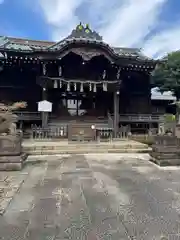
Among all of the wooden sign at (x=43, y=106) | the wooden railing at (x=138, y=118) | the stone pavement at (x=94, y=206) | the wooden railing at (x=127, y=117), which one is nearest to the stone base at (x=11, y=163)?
the stone pavement at (x=94, y=206)

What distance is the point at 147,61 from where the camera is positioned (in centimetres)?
1275

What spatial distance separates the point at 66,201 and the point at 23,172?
222 centimetres

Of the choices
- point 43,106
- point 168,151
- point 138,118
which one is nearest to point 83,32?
point 43,106

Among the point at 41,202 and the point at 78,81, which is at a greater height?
the point at 78,81

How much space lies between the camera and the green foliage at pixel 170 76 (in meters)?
17.0

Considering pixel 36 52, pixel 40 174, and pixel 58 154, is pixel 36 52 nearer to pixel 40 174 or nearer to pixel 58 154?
pixel 58 154

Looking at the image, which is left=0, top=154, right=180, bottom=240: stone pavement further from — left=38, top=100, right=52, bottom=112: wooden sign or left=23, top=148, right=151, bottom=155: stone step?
left=38, top=100, right=52, bottom=112: wooden sign

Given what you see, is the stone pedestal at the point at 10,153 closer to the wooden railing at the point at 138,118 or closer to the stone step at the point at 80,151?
the stone step at the point at 80,151

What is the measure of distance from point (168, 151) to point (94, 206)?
361 cm

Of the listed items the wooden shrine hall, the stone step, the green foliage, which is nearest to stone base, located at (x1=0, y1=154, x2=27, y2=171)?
the stone step

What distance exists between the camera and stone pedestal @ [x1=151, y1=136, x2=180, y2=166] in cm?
579

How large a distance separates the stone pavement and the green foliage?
13626 millimetres

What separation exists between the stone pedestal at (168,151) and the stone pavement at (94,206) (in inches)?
30.0

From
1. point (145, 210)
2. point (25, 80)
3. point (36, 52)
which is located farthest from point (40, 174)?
point (25, 80)
